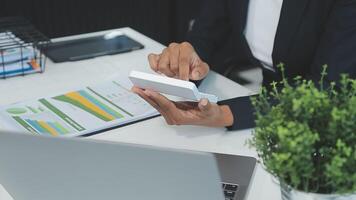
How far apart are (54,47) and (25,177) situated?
3.28ft

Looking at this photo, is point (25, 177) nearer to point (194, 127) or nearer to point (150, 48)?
point (194, 127)

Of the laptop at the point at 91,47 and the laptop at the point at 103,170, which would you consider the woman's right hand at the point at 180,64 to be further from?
the laptop at the point at 103,170

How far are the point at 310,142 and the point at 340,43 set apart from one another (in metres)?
0.74

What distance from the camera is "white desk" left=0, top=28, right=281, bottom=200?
114 cm

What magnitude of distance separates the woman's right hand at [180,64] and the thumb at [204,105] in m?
0.23

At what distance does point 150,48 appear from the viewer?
5.88ft

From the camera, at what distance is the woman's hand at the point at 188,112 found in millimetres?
1167

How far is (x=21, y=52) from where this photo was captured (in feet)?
5.31

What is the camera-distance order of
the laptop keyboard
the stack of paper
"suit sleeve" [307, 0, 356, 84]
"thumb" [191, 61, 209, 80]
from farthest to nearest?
the stack of paper, "thumb" [191, 61, 209, 80], "suit sleeve" [307, 0, 356, 84], the laptop keyboard

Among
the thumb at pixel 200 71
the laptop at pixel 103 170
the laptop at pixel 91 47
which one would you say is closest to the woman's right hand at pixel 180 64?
the thumb at pixel 200 71

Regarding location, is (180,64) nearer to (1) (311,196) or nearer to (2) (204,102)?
(2) (204,102)

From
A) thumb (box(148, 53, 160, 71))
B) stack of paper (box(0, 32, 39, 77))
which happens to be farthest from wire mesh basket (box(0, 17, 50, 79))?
thumb (box(148, 53, 160, 71))

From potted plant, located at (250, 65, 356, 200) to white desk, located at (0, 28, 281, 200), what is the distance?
0.30 metres

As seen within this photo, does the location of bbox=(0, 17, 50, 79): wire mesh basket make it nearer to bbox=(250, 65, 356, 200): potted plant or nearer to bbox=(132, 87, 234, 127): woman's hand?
bbox=(132, 87, 234, 127): woman's hand
